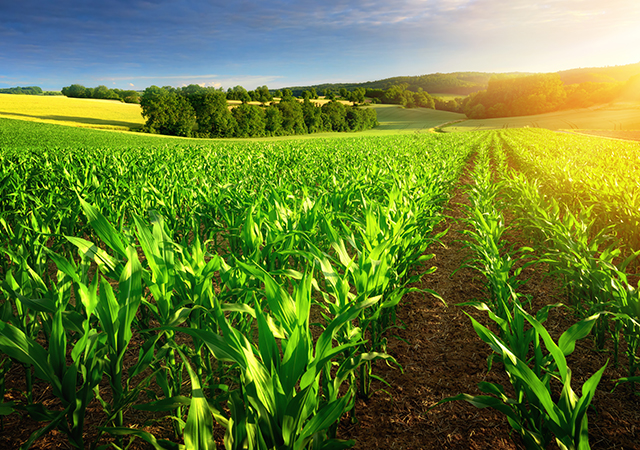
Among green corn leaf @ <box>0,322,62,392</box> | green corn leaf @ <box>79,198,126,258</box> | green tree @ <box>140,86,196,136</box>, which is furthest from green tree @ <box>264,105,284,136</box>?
green corn leaf @ <box>0,322,62,392</box>

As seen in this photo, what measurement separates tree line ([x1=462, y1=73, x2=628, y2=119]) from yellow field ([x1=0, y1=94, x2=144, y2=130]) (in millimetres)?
83564

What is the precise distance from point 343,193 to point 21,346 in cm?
357

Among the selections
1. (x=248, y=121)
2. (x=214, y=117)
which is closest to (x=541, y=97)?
(x=248, y=121)

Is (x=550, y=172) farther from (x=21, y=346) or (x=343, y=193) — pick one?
(x=21, y=346)

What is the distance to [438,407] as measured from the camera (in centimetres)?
216

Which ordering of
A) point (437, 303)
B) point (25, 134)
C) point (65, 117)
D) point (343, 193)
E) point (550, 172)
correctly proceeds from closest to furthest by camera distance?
point (437, 303) < point (343, 193) < point (550, 172) < point (25, 134) < point (65, 117)

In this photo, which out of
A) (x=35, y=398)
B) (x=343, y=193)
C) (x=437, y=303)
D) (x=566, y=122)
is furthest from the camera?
(x=566, y=122)

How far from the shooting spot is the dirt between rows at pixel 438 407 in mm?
1913

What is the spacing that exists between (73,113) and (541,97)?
4152 inches

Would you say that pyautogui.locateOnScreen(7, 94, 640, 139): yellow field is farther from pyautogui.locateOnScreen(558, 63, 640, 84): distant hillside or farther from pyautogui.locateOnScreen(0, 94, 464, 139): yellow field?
pyautogui.locateOnScreen(558, 63, 640, 84): distant hillside

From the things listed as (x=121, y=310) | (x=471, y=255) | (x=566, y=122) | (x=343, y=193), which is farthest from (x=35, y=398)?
(x=566, y=122)

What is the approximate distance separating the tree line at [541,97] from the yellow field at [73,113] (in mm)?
83564

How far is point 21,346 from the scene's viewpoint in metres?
1.32

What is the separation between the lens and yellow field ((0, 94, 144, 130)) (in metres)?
50.2
